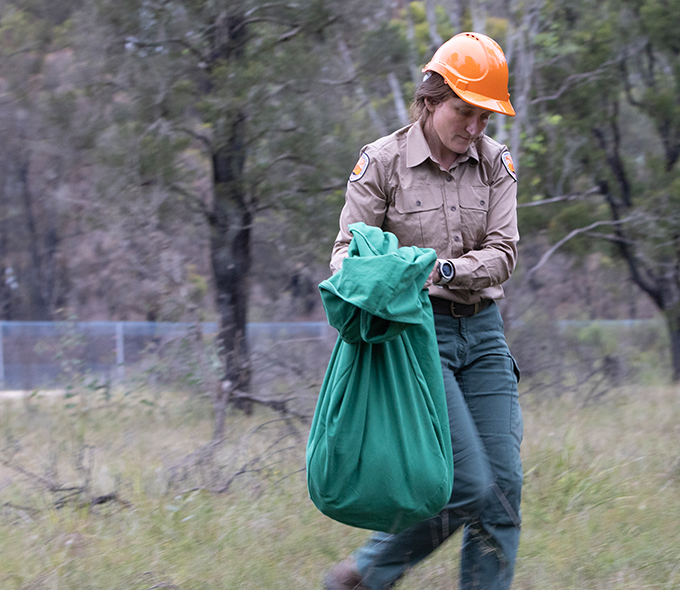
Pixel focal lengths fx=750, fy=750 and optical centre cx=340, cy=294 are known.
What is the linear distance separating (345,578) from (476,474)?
2.05ft

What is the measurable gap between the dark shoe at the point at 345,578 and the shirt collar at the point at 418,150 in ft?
4.61

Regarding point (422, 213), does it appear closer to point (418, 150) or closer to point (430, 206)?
point (430, 206)

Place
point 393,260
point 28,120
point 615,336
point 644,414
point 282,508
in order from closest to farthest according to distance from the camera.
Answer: point 393,260, point 282,508, point 644,414, point 28,120, point 615,336

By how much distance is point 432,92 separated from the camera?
2.54m

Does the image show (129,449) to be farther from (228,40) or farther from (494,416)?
(228,40)

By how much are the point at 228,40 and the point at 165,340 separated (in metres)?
3.27

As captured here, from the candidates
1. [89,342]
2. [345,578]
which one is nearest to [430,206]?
[345,578]

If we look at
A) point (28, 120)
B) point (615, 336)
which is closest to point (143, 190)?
point (28, 120)

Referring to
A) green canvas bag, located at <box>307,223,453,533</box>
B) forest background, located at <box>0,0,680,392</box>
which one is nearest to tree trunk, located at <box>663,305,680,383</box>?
forest background, located at <box>0,0,680,392</box>

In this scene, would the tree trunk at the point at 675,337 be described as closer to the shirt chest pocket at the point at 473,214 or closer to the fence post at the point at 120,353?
the fence post at the point at 120,353

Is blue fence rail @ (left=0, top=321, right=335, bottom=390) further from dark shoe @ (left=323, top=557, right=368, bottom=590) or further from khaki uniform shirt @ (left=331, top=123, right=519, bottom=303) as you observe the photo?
khaki uniform shirt @ (left=331, top=123, right=519, bottom=303)

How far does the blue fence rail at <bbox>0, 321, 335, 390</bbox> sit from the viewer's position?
8407 mm

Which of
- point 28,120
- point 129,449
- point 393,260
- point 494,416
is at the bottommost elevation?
point 129,449

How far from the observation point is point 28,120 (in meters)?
11.5
